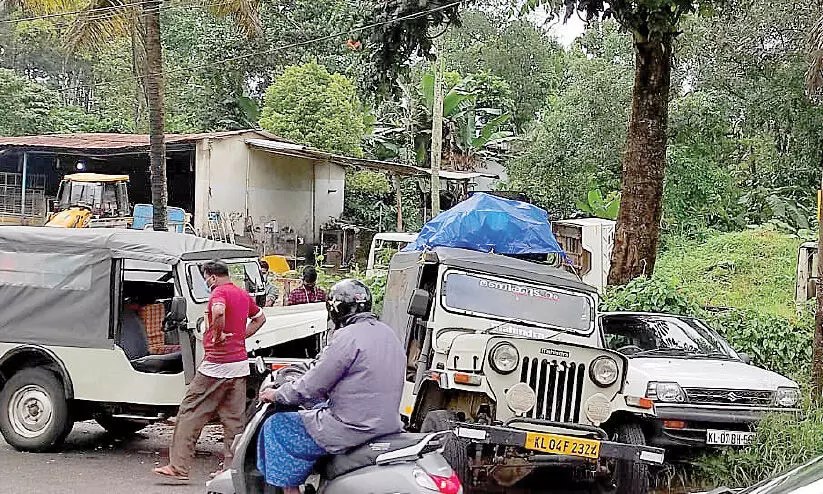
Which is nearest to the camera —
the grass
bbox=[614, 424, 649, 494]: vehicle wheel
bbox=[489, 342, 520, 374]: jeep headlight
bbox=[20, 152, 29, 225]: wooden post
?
bbox=[614, 424, 649, 494]: vehicle wheel

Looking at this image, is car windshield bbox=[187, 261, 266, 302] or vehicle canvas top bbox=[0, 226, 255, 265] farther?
car windshield bbox=[187, 261, 266, 302]

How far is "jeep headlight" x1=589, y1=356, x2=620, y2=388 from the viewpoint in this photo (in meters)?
7.94

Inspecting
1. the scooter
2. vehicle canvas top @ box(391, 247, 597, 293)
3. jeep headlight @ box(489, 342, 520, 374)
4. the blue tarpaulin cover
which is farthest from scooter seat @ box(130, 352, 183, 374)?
the blue tarpaulin cover

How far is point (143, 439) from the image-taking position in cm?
Answer: 1106

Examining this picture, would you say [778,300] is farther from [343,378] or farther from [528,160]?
[343,378]

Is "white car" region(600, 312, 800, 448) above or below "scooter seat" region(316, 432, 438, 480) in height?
below

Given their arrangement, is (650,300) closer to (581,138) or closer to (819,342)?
(819,342)

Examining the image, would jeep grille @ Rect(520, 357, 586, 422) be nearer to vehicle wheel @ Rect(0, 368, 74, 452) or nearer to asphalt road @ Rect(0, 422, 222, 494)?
asphalt road @ Rect(0, 422, 222, 494)

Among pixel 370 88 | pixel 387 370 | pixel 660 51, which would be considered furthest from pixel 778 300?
pixel 387 370

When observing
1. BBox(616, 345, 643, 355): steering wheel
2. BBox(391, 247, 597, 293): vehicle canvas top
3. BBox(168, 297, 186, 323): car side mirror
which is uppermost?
BBox(391, 247, 597, 293): vehicle canvas top

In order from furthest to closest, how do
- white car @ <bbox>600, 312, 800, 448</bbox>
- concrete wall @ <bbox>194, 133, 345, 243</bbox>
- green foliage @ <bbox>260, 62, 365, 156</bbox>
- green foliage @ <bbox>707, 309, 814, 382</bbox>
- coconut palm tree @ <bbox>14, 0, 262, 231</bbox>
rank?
green foliage @ <bbox>260, 62, 365, 156</bbox> → concrete wall @ <bbox>194, 133, 345, 243</bbox> → coconut palm tree @ <bbox>14, 0, 262, 231</bbox> → green foliage @ <bbox>707, 309, 814, 382</bbox> → white car @ <bbox>600, 312, 800, 448</bbox>

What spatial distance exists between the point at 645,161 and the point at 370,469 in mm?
9464

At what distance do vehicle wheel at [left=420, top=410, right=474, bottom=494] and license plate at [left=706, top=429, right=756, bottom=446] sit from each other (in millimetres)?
2254

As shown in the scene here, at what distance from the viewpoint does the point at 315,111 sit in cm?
3331
